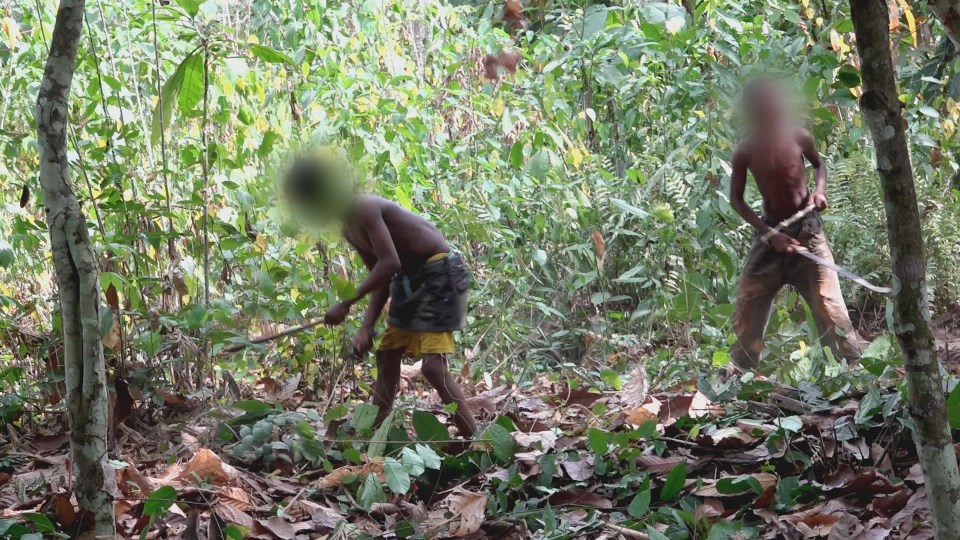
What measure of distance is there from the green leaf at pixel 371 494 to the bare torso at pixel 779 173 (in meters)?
2.25

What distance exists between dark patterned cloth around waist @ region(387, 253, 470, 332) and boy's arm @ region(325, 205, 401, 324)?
0.20m

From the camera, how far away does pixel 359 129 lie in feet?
17.8

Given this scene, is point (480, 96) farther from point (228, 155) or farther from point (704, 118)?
point (228, 155)

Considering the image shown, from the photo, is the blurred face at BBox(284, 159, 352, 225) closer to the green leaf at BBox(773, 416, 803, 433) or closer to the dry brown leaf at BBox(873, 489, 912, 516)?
the green leaf at BBox(773, 416, 803, 433)

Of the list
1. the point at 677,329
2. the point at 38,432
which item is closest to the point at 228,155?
the point at 38,432

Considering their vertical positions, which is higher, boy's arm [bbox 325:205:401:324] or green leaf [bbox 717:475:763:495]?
boy's arm [bbox 325:205:401:324]

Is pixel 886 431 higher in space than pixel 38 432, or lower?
higher

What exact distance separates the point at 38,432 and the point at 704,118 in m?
3.99

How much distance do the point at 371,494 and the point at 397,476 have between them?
118 millimetres

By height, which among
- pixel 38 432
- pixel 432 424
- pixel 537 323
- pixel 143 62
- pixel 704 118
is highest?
pixel 143 62

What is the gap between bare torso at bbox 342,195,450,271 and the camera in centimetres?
407

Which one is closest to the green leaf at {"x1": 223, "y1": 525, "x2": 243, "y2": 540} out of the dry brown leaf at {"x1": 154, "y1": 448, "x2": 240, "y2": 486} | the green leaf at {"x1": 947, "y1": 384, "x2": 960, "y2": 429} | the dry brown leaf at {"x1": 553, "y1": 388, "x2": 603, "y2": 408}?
the dry brown leaf at {"x1": 154, "y1": 448, "x2": 240, "y2": 486}

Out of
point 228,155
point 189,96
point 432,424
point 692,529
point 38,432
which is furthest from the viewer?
point 228,155

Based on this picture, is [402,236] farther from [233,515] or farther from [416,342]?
[233,515]
